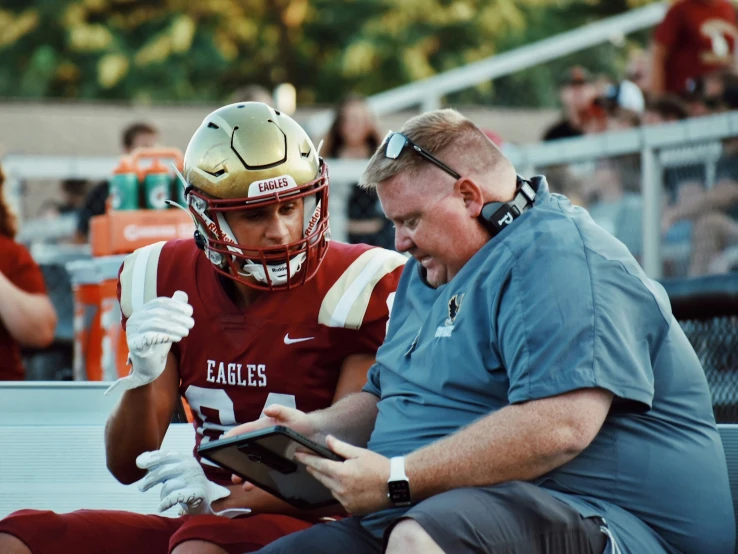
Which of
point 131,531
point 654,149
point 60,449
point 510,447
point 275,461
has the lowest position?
point 131,531

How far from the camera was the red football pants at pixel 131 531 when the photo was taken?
2865 millimetres

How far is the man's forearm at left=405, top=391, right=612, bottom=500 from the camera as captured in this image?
2387 millimetres

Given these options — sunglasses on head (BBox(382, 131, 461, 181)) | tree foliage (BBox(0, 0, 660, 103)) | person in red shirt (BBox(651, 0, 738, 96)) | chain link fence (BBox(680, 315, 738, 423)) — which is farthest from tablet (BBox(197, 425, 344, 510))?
tree foliage (BBox(0, 0, 660, 103))

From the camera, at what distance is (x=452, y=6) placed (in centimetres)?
1650

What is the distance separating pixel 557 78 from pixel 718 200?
36.8 feet

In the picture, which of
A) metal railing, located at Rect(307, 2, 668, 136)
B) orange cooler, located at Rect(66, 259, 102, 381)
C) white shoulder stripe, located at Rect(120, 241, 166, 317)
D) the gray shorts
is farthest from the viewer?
metal railing, located at Rect(307, 2, 668, 136)

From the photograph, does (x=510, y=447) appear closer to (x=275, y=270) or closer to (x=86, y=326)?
(x=275, y=270)

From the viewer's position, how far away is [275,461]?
2.77 m

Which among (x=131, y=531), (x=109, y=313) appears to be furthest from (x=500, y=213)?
(x=109, y=313)

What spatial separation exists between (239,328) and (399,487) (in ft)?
2.75

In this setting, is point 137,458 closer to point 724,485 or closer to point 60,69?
point 724,485

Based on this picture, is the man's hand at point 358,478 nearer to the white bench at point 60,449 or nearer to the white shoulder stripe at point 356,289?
the white shoulder stripe at point 356,289

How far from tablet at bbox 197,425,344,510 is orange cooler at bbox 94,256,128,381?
2.17m

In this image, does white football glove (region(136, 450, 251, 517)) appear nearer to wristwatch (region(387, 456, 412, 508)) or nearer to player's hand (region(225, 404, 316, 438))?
player's hand (region(225, 404, 316, 438))
